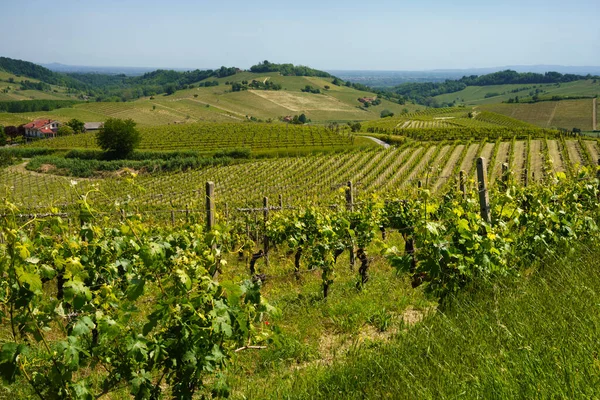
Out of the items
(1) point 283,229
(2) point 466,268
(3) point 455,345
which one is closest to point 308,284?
(1) point 283,229

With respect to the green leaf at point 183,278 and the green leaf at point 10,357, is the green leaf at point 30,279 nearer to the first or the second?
the green leaf at point 10,357

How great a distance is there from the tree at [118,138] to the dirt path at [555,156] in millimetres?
53037

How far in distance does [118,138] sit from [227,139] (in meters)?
16.5

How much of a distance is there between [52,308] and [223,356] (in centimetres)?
116

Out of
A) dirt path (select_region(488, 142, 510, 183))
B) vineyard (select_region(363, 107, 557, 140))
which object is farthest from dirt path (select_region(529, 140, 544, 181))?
vineyard (select_region(363, 107, 557, 140))

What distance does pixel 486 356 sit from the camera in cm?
311

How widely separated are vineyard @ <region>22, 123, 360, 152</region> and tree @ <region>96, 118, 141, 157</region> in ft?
17.6

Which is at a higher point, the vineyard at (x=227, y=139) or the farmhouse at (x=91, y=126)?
the farmhouse at (x=91, y=126)

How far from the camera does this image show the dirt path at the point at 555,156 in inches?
1382

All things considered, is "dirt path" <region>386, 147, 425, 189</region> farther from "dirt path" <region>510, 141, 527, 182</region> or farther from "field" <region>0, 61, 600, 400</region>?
"field" <region>0, 61, 600, 400</region>

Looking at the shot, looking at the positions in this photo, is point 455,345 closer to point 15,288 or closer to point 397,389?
point 397,389

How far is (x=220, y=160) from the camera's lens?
57.6 meters

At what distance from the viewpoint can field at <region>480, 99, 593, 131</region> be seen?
98744mm

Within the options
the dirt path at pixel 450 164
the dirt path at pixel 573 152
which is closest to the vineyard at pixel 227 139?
the dirt path at pixel 450 164
